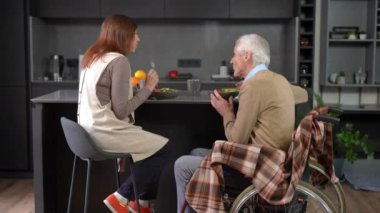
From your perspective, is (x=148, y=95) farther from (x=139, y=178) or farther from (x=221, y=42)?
(x=221, y=42)

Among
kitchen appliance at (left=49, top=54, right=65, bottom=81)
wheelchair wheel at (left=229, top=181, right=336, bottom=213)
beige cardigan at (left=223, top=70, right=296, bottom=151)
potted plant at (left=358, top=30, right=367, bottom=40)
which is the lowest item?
wheelchair wheel at (left=229, top=181, right=336, bottom=213)

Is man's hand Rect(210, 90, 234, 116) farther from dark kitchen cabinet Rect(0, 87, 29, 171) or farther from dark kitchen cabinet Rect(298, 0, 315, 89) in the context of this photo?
dark kitchen cabinet Rect(0, 87, 29, 171)

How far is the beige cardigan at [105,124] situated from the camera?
2.84 metres

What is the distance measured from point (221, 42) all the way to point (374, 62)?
1.51 metres

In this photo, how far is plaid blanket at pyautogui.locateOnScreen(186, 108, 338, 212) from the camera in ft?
8.21

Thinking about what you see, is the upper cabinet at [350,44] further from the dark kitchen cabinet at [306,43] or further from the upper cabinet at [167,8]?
the upper cabinet at [167,8]

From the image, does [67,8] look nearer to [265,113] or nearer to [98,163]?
[98,163]

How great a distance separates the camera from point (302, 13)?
5.36 metres

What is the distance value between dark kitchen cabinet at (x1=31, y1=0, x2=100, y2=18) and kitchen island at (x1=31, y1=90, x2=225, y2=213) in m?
1.96

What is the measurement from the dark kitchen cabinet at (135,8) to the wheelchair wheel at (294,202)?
2981 millimetres

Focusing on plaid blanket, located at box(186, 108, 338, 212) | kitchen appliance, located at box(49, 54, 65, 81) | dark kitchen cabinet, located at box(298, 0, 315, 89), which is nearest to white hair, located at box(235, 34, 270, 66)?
plaid blanket, located at box(186, 108, 338, 212)

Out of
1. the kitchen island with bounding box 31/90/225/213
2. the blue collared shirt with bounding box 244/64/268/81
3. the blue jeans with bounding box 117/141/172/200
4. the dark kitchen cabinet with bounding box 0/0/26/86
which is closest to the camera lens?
the blue collared shirt with bounding box 244/64/268/81

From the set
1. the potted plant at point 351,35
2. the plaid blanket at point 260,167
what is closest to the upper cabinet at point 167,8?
the potted plant at point 351,35

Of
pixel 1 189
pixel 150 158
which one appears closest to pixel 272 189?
pixel 150 158
